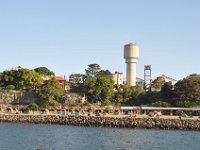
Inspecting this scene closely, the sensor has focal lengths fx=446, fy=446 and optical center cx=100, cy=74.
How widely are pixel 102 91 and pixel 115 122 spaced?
25.2 metres

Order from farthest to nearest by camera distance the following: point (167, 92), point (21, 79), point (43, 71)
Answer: point (43, 71)
point (21, 79)
point (167, 92)

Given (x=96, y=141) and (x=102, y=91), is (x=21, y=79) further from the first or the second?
(x=96, y=141)

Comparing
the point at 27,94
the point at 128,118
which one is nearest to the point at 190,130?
the point at 128,118

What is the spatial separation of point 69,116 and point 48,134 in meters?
18.2

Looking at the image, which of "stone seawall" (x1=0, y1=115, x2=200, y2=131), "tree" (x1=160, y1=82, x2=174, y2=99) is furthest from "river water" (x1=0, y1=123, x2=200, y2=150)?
"tree" (x1=160, y1=82, x2=174, y2=99)

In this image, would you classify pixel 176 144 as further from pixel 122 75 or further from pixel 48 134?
pixel 122 75

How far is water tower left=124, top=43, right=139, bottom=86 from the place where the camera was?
102250mm

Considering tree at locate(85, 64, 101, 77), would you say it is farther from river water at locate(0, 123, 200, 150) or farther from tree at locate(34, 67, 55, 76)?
river water at locate(0, 123, 200, 150)

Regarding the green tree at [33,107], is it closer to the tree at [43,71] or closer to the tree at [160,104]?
the tree at [160,104]

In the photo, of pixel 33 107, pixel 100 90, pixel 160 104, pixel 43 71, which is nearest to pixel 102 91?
pixel 100 90

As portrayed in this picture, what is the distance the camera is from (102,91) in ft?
287

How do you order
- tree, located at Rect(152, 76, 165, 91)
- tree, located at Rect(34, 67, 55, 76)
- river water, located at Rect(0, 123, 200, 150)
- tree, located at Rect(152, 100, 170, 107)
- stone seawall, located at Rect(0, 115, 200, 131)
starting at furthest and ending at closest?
tree, located at Rect(34, 67, 55, 76) → tree, located at Rect(152, 76, 165, 91) → tree, located at Rect(152, 100, 170, 107) → stone seawall, located at Rect(0, 115, 200, 131) → river water, located at Rect(0, 123, 200, 150)

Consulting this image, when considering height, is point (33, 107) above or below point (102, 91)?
below

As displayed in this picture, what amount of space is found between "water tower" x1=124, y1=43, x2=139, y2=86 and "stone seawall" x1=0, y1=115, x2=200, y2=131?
36.0 metres
